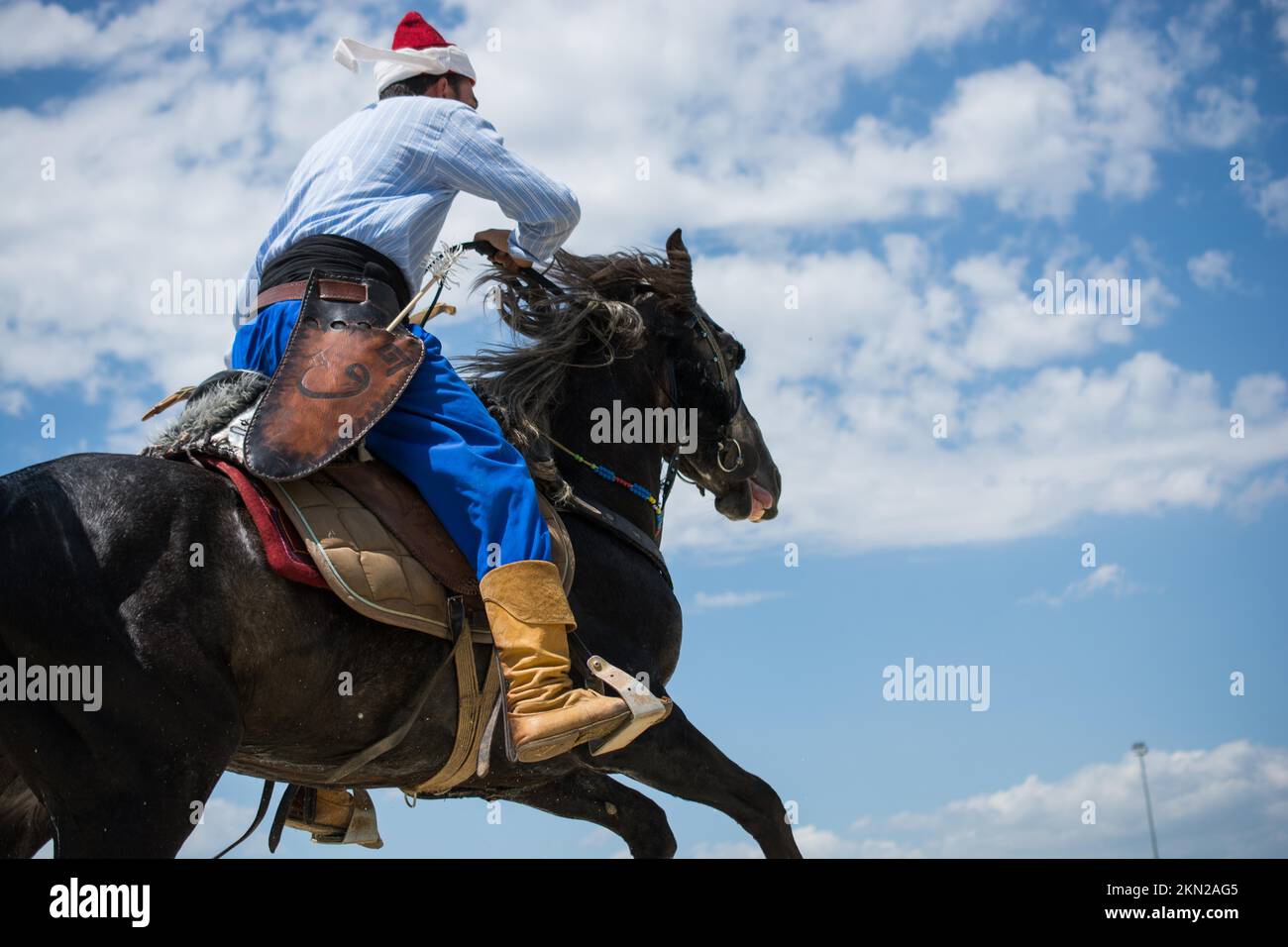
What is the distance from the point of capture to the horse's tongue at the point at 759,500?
8.52m

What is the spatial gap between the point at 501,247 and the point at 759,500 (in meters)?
2.45

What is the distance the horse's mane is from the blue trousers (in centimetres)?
62

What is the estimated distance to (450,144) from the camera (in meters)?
6.31

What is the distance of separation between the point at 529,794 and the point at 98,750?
2.93 m

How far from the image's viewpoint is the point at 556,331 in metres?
7.34

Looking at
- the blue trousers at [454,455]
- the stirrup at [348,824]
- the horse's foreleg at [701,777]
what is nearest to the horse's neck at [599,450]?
the blue trousers at [454,455]

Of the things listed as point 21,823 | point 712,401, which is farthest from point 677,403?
point 21,823

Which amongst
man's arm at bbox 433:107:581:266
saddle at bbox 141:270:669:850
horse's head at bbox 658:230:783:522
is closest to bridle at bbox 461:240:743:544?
horse's head at bbox 658:230:783:522

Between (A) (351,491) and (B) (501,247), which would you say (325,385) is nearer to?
(A) (351,491)

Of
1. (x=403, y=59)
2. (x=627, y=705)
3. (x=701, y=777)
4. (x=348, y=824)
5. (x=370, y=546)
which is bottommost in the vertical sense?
(x=348, y=824)
